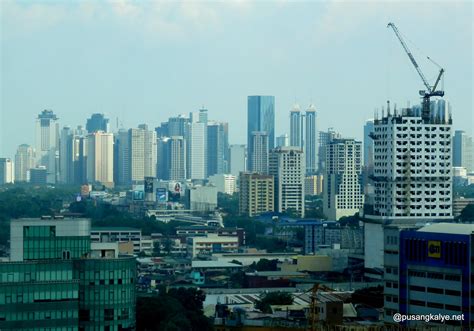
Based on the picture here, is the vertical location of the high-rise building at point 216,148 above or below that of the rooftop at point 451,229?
above

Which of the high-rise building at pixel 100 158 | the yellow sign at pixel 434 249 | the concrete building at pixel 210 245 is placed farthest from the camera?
the high-rise building at pixel 100 158

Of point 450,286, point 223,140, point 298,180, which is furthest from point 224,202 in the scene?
point 450,286

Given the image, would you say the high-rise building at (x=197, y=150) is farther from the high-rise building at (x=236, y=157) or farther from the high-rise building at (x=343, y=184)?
the high-rise building at (x=343, y=184)

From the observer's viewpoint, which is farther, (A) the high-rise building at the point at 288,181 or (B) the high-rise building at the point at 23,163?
(B) the high-rise building at the point at 23,163

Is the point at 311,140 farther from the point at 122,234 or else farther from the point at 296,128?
the point at 122,234

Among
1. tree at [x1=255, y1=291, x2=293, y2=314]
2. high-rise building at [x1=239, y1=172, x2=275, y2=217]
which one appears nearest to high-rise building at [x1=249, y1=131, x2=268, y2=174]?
high-rise building at [x1=239, y1=172, x2=275, y2=217]

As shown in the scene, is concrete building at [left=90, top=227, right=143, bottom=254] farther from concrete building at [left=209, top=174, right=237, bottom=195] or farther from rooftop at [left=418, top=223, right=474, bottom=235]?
concrete building at [left=209, top=174, right=237, bottom=195]

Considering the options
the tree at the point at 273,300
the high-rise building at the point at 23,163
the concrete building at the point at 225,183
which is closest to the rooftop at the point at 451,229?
the tree at the point at 273,300
